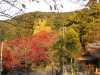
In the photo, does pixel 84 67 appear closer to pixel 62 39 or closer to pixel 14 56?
pixel 62 39

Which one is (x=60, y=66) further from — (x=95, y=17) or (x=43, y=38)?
(x=95, y=17)

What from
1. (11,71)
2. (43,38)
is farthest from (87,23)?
(11,71)

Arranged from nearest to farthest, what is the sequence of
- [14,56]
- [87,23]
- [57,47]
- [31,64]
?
[57,47], [14,56], [31,64], [87,23]

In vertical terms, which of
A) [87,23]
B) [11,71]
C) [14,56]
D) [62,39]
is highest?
[87,23]

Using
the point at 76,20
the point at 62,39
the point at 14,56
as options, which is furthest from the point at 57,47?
the point at 76,20

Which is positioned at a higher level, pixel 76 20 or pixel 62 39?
pixel 76 20

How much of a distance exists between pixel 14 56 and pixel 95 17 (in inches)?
414

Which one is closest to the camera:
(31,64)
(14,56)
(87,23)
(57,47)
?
(57,47)

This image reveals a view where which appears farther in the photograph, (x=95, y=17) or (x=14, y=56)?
(x=95, y=17)

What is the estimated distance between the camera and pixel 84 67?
22781mm

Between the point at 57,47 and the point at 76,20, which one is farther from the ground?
the point at 76,20

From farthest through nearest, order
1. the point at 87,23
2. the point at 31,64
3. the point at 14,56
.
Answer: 1. the point at 87,23
2. the point at 31,64
3. the point at 14,56

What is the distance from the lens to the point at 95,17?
27938 millimetres

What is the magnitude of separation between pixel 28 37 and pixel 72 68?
5.79 meters
